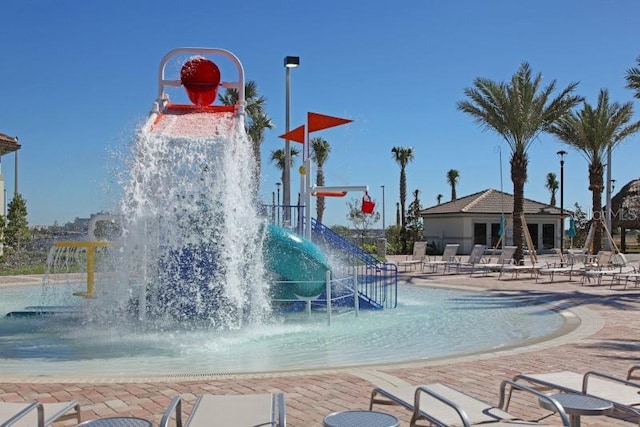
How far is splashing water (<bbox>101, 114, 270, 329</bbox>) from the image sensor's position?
9664mm

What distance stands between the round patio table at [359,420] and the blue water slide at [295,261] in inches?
293

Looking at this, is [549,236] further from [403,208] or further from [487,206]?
[403,208]

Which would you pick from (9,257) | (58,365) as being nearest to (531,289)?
(58,365)

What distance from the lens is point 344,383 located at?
6121 millimetres

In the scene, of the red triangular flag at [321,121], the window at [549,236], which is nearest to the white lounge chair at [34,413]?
the red triangular flag at [321,121]

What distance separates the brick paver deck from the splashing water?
3253mm

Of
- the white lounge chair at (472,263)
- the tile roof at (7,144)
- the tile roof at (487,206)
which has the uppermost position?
the tile roof at (7,144)

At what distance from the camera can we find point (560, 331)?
9.80m

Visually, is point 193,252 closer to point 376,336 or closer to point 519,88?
point 376,336

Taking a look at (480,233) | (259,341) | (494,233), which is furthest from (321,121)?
(494,233)

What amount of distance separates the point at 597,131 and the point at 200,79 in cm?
2229

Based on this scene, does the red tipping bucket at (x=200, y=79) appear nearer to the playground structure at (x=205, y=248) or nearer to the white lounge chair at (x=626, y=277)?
the playground structure at (x=205, y=248)

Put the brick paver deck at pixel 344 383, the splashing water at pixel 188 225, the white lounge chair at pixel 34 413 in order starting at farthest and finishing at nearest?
the splashing water at pixel 188 225, the brick paver deck at pixel 344 383, the white lounge chair at pixel 34 413

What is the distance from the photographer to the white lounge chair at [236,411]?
150 inches
